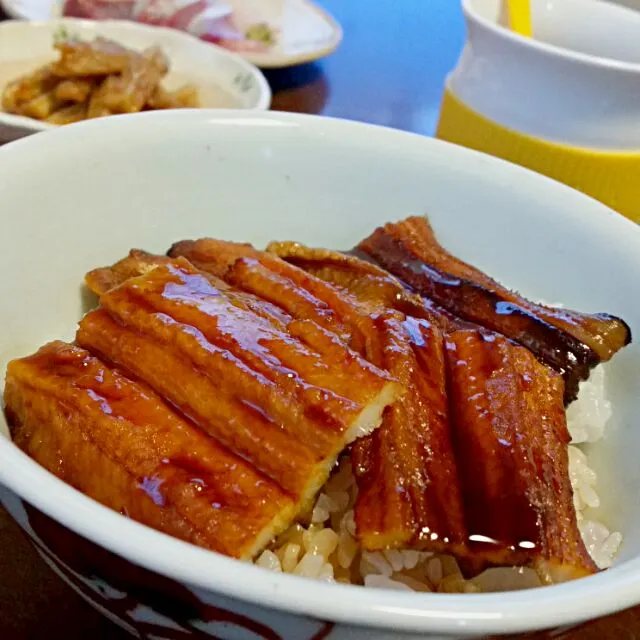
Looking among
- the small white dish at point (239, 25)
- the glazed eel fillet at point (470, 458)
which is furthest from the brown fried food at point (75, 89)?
the glazed eel fillet at point (470, 458)

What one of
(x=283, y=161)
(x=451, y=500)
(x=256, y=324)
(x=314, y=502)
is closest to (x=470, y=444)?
(x=451, y=500)

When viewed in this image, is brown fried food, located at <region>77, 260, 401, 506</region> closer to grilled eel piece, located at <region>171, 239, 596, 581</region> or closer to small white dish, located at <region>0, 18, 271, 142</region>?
grilled eel piece, located at <region>171, 239, 596, 581</region>

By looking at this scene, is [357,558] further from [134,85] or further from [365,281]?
[134,85]

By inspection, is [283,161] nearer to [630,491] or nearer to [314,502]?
[314,502]

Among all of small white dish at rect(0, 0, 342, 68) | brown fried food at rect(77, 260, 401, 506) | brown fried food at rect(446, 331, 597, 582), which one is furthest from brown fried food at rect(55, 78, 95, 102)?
brown fried food at rect(446, 331, 597, 582)

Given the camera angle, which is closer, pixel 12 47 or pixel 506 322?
pixel 506 322

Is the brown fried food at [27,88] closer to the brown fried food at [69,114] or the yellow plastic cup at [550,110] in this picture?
the brown fried food at [69,114]
